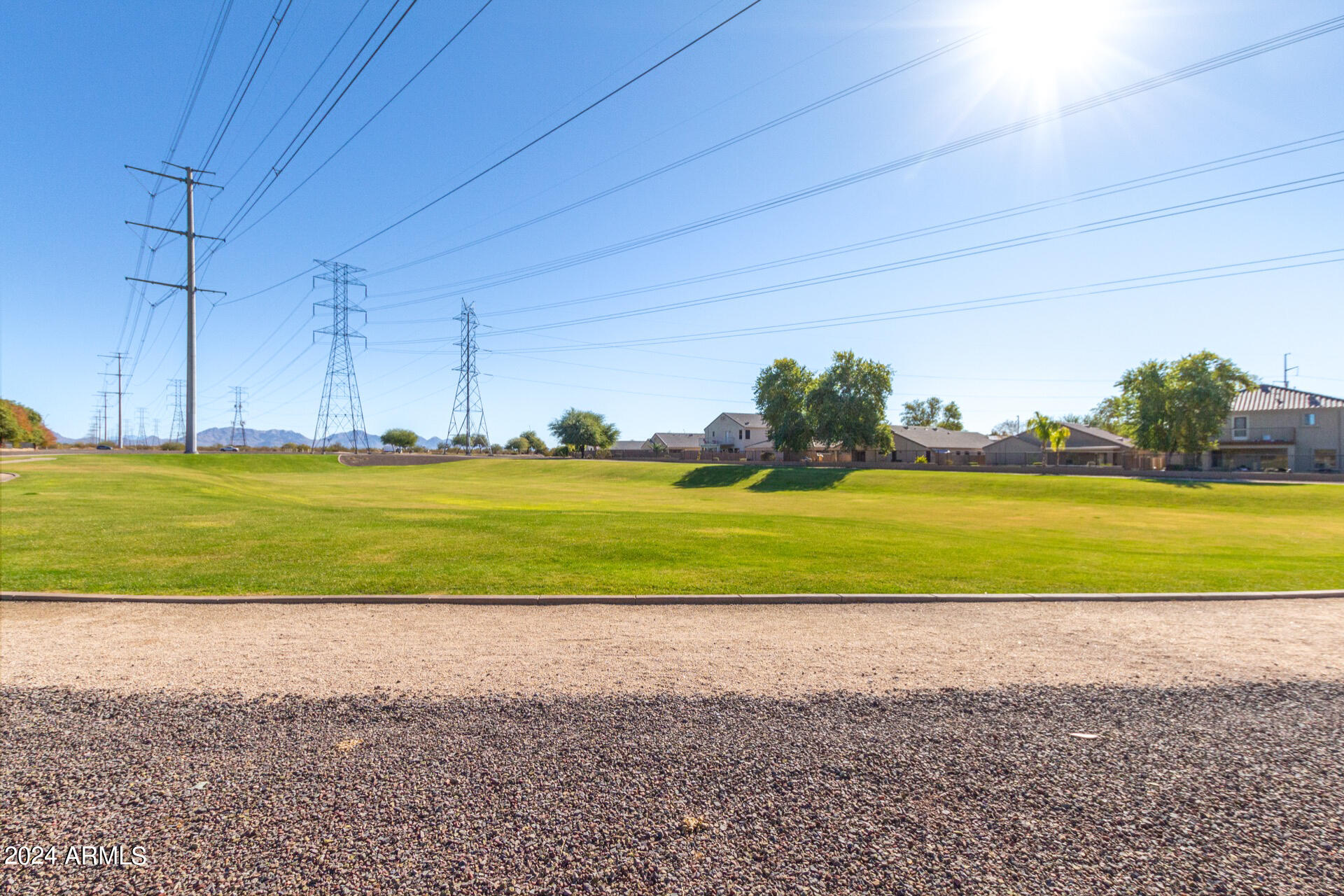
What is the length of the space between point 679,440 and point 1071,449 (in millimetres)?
68028

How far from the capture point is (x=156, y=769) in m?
4.39

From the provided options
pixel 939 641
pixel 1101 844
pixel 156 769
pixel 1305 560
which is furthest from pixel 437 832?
pixel 1305 560

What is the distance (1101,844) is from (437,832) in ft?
13.6

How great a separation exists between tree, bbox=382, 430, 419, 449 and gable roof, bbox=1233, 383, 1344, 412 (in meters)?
125

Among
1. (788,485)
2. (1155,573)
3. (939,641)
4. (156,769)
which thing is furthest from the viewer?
(788,485)

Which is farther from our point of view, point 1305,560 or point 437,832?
point 1305,560

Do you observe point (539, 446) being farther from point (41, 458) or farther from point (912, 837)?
point (912, 837)

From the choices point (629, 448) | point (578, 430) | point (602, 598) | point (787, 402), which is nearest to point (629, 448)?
point (629, 448)

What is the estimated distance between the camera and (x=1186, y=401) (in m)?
52.4

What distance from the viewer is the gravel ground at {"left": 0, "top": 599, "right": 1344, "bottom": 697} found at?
6.25m

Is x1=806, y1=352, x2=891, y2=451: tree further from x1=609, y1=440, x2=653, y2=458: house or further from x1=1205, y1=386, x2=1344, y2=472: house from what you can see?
x1=609, y1=440, x2=653, y2=458: house

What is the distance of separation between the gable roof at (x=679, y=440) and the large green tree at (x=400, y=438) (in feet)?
160

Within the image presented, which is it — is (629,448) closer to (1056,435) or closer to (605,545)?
(1056,435)

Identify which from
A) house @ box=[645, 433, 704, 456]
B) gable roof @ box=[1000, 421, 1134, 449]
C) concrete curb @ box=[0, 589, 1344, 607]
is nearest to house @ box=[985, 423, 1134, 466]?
gable roof @ box=[1000, 421, 1134, 449]
